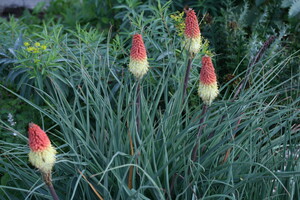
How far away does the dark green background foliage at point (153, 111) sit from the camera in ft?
6.95

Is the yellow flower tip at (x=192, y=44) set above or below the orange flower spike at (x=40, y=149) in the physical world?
above

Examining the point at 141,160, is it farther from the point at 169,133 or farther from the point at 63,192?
the point at 63,192

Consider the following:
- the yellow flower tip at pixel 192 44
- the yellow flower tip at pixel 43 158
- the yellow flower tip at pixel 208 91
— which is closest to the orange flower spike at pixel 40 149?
the yellow flower tip at pixel 43 158

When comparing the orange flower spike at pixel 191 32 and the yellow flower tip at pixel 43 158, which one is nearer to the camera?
the yellow flower tip at pixel 43 158

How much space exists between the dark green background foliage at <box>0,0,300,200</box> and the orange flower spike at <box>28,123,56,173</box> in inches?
5.5

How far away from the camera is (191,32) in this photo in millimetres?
2137

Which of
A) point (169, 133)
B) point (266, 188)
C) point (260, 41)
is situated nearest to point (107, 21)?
point (260, 41)

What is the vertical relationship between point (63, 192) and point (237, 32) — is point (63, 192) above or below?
below

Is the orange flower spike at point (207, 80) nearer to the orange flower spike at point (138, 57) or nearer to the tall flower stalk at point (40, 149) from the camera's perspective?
the orange flower spike at point (138, 57)

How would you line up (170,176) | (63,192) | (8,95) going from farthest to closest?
(8,95) < (63,192) < (170,176)

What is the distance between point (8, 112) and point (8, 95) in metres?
0.41

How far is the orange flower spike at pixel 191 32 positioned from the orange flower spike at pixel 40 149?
89cm

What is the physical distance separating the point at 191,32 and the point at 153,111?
1.64 ft

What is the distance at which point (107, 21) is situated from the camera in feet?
14.9
